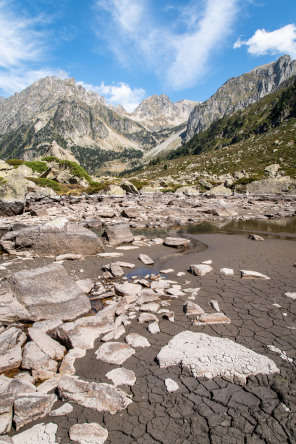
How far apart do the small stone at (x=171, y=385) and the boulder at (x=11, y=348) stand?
8.03ft

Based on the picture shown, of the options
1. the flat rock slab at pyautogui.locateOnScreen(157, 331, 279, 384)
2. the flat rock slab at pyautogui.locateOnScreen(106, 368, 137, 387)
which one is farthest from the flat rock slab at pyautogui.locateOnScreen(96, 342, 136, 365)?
the flat rock slab at pyautogui.locateOnScreen(157, 331, 279, 384)

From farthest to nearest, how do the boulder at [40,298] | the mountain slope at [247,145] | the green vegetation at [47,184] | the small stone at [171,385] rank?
1. the mountain slope at [247,145]
2. the green vegetation at [47,184]
3. the boulder at [40,298]
4. the small stone at [171,385]

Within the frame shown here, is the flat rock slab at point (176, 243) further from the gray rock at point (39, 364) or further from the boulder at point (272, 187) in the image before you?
the boulder at point (272, 187)

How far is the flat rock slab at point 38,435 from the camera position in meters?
2.54

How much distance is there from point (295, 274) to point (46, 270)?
7.61m

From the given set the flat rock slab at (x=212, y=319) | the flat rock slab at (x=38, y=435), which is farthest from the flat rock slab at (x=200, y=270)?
the flat rock slab at (x=38, y=435)

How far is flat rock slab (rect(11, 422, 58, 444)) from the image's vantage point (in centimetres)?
254

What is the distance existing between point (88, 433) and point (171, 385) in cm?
121

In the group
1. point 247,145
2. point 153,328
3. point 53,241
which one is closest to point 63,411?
point 153,328

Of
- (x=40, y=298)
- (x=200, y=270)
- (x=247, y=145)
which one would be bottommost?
(x=40, y=298)

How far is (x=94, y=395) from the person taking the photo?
10.1 feet

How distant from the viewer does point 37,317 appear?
16.9 ft

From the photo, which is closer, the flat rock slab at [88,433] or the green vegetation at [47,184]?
the flat rock slab at [88,433]

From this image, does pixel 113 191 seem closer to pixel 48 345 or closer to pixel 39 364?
pixel 48 345
